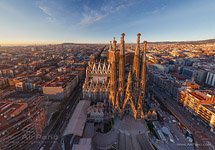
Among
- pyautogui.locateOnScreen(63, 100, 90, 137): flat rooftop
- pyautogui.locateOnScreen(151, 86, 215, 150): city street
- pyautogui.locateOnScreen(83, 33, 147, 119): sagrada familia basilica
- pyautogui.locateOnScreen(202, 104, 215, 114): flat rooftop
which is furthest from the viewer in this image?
pyautogui.locateOnScreen(202, 104, 215, 114): flat rooftop

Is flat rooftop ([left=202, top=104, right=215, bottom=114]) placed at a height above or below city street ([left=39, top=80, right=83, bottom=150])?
above

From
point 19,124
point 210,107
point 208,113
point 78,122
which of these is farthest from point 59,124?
point 210,107

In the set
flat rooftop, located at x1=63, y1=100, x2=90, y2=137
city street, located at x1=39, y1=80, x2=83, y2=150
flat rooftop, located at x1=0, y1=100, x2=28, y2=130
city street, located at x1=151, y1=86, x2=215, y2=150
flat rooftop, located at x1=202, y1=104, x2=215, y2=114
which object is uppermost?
flat rooftop, located at x1=0, y1=100, x2=28, y2=130

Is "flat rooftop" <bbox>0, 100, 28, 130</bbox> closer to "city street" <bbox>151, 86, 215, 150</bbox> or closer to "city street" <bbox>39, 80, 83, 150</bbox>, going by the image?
A: "city street" <bbox>39, 80, 83, 150</bbox>

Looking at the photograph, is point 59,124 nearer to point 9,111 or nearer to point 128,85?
A: point 9,111

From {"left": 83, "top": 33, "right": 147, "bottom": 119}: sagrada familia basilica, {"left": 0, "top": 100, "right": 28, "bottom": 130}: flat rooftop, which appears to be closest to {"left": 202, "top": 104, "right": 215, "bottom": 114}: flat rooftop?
{"left": 83, "top": 33, "right": 147, "bottom": 119}: sagrada familia basilica

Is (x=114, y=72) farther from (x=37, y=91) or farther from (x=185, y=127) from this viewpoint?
(x=37, y=91)

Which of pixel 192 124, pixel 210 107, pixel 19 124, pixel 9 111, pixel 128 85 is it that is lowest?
pixel 192 124
